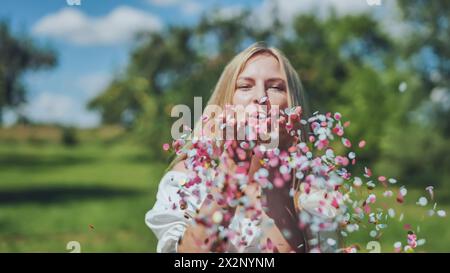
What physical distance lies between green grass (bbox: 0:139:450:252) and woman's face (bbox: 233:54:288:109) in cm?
450

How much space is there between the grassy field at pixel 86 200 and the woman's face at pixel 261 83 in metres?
4.50

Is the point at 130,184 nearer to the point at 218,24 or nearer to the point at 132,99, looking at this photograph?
the point at 132,99

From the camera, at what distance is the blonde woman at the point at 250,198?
1.42m

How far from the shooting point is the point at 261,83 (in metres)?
1.67

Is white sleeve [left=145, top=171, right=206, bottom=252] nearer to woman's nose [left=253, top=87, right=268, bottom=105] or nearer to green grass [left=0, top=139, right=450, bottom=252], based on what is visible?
woman's nose [left=253, top=87, right=268, bottom=105]

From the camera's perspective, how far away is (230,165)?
1.44 metres

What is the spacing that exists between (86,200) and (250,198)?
23.0 ft

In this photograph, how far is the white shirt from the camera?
1438mm

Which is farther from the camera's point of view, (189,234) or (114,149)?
(114,149)

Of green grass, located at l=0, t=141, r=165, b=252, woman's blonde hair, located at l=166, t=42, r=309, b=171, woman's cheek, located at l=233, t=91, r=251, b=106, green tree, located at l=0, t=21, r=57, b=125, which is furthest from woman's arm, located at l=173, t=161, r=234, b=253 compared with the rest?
green tree, located at l=0, t=21, r=57, b=125

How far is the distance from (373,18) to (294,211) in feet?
24.8

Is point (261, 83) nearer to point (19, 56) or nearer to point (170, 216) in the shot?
point (170, 216)

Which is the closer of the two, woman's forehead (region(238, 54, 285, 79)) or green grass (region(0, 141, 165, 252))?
woman's forehead (region(238, 54, 285, 79))

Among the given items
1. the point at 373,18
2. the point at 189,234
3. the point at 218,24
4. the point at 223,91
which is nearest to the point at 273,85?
the point at 223,91
